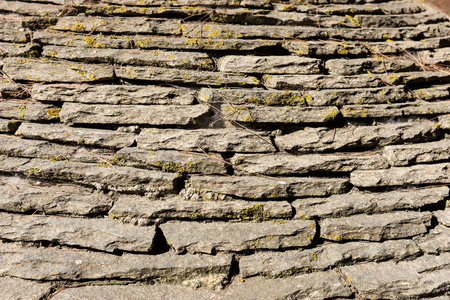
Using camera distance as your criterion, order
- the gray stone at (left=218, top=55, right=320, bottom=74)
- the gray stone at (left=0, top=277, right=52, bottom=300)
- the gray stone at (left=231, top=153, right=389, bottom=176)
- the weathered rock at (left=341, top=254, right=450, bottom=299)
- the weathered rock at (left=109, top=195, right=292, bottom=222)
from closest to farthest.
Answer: the gray stone at (left=0, top=277, right=52, bottom=300), the weathered rock at (left=341, top=254, right=450, bottom=299), the weathered rock at (left=109, top=195, right=292, bottom=222), the gray stone at (left=231, top=153, right=389, bottom=176), the gray stone at (left=218, top=55, right=320, bottom=74)

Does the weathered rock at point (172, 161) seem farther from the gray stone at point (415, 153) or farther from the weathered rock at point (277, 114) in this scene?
the gray stone at point (415, 153)

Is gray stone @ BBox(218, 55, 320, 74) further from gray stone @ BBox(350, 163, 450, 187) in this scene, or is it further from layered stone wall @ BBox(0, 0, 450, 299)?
gray stone @ BBox(350, 163, 450, 187)

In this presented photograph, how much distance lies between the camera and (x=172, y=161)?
7.40ft

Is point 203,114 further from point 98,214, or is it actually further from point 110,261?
→ point 110,261

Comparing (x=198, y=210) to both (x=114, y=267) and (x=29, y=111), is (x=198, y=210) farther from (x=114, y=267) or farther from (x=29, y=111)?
(x=29, y=111)

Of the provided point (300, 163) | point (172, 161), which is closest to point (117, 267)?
point (172, 161)

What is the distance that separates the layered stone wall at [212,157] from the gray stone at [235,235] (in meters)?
0.01

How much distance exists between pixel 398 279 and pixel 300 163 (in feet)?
3.60

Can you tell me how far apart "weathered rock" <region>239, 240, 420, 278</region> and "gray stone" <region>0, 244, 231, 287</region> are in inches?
8.5

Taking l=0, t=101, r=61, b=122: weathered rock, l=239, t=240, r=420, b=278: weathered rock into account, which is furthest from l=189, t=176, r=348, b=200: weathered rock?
l=0, t=101, r=61, b=122: weathered rock

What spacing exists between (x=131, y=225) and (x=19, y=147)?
1.17 metres

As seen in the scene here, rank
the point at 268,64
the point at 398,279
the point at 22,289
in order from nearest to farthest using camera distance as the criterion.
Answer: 1. the point at 22,289
2. the point at 398,279
3. the point at 268,64

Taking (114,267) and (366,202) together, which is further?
(366,202)

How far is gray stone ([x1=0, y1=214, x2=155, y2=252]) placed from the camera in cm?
208
